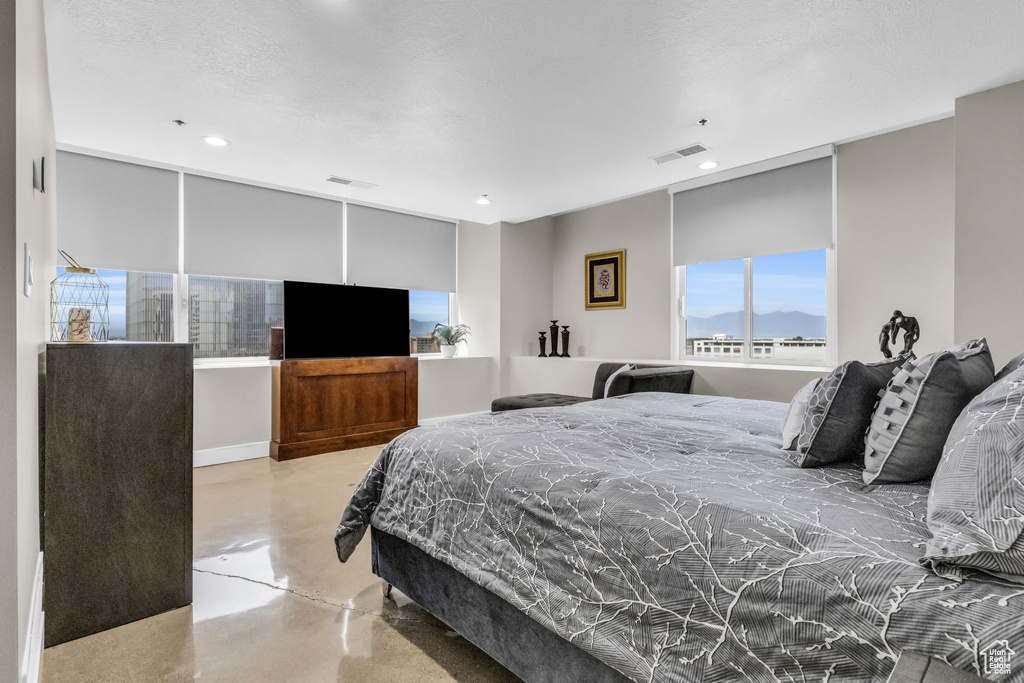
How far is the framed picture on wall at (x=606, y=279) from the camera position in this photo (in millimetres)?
5617

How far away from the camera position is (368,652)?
1763mm

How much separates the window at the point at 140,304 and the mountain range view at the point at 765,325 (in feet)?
15.4

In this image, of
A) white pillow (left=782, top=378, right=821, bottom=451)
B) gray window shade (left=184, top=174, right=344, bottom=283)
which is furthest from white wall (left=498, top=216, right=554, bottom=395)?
white pillow (left=782, top=378, right=821, bottom=451)

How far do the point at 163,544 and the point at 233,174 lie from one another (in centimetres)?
328

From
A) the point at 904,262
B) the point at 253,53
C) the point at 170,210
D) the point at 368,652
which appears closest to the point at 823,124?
the point at 904,262

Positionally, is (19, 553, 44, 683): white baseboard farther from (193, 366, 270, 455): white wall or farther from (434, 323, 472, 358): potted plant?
(434, 323, 472, 358): potted plant

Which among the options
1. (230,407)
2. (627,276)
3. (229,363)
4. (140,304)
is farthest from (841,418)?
(140,304)

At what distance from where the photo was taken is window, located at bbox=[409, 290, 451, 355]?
604cm

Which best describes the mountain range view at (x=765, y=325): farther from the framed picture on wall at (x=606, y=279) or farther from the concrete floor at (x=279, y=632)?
the concrete floor at (x=279, y=632)

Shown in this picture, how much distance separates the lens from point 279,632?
189 cm

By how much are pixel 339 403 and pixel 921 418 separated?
4.48m

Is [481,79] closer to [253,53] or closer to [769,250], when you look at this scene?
[253,53]

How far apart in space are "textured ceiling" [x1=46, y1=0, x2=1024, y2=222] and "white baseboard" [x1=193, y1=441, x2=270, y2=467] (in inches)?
91.4

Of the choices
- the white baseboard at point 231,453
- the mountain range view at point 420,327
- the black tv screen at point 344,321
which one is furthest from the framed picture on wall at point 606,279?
the white baseboard at point 231,453
